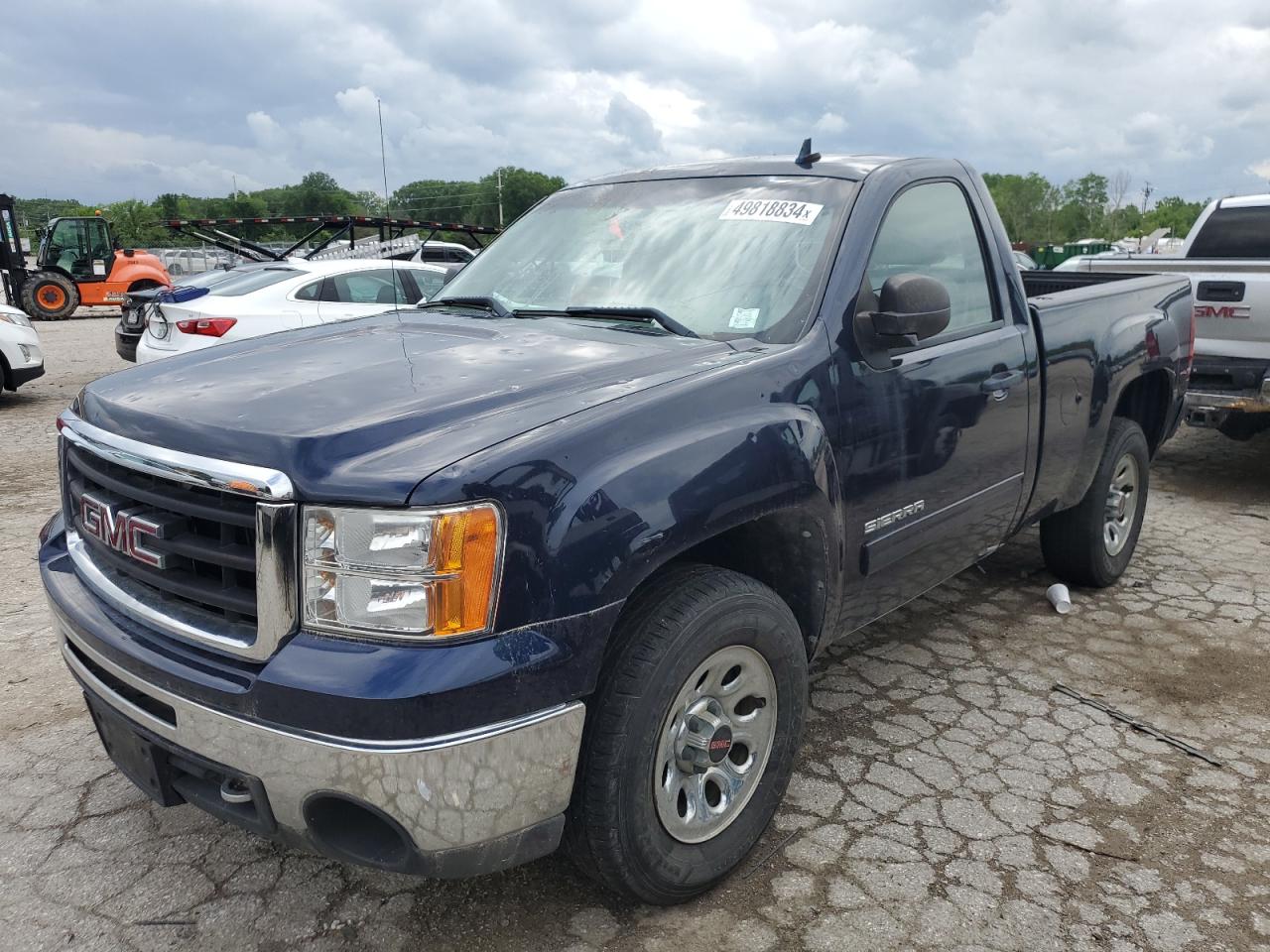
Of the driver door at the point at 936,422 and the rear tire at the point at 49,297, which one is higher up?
the driver door at the point at 936,422

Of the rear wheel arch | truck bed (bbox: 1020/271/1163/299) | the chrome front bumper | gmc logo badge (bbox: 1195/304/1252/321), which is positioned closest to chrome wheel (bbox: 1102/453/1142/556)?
the rear wheel arch

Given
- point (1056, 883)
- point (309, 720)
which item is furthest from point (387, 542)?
point (1056, 883)

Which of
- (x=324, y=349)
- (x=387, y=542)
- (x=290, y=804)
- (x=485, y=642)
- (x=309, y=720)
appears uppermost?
(x=324, y=349)

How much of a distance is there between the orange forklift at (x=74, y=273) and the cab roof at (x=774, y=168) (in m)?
22.1

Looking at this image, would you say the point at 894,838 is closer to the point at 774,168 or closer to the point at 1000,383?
the point at 1000,383

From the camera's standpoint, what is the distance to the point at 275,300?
9008 mm

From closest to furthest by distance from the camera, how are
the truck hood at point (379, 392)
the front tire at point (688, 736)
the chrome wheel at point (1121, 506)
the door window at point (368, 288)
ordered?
1. the truck hood at point (379, 392)
2. the front tire at point (688, 736)
3. the chrome wheel at point (1121, 506)
4. the door window at point (368, 288)

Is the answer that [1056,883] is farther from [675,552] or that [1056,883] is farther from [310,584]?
[310,584]

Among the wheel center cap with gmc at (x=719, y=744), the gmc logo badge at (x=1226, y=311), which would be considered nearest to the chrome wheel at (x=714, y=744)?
the wheel center cap with gmc at (x=719, y=744)

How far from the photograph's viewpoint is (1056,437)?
4.02 metres

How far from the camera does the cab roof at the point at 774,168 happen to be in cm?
338

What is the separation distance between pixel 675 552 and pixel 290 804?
0.98 meters

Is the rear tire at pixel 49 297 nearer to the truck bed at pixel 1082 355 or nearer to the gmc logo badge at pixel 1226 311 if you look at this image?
the gmc logo badge at pixel 1226 311

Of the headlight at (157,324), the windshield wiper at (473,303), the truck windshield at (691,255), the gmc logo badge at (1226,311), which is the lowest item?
the headlight at (157,324)
